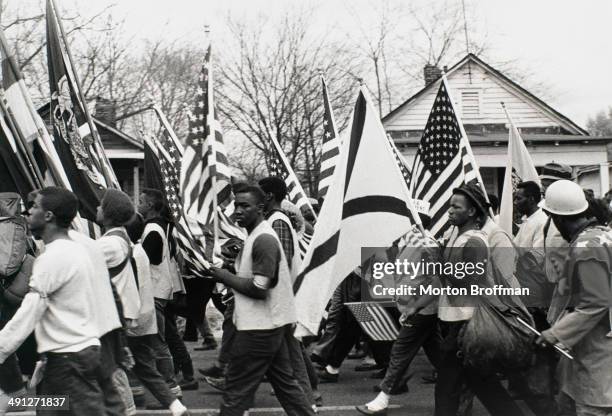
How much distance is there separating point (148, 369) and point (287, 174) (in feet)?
12.8

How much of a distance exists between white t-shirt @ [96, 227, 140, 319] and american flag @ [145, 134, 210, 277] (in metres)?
0.48

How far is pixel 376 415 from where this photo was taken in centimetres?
696

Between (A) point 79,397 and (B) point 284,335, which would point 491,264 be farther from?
(A) point 79,397

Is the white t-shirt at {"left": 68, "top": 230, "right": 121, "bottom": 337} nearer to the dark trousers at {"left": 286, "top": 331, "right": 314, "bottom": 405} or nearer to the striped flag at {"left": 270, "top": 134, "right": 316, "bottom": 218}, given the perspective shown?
the dark trousers at {"left": 286, "top": 331, "right": 314, "bottom": 405}

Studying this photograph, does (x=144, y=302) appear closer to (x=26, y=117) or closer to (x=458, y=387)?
(x=26, y=117)

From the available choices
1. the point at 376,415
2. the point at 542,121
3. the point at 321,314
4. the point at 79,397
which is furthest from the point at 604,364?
the point at 542,121

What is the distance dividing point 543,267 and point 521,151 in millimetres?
2983

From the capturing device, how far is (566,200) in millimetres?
5188

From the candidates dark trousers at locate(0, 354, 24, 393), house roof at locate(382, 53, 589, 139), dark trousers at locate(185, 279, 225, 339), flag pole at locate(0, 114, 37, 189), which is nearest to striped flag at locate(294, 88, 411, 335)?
dark trousers at locate(0, 354, 24, 393)

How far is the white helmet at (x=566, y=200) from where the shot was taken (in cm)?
519

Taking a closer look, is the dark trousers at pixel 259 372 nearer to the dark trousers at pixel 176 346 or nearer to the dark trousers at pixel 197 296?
the dark trousers at pixel 176 346

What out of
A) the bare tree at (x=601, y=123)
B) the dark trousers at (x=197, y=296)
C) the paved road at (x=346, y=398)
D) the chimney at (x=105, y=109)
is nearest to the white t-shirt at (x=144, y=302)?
the paved road at (x=346, y=398)

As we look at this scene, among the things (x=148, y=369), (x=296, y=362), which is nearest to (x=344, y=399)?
(x=296, y=362)

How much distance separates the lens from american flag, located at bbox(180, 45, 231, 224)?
644 centimetres
